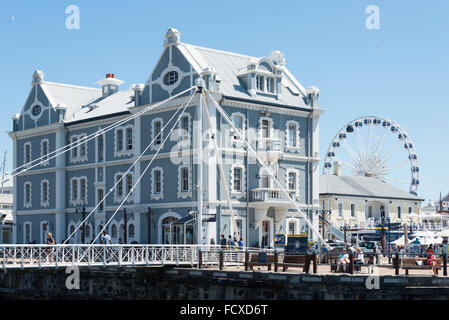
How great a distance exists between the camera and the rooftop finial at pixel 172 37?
50.8 metres

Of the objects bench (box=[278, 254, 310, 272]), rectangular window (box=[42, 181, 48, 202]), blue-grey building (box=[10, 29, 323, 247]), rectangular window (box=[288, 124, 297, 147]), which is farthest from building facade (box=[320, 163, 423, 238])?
bench (box=[278, 254, 310, 272])

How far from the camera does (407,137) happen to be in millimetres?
80062

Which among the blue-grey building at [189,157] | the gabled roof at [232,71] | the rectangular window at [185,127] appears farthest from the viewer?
the gabled roof at [232,71]

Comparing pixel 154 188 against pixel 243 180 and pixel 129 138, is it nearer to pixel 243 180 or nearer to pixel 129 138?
pixel 129 138

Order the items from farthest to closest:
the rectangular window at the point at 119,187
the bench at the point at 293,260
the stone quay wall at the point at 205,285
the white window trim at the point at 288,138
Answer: the rectangular window at the point at 119,187
the white window trim at the point at 288,138
the bench at the point at 293,260
the stone quay wall at the point at 205,285

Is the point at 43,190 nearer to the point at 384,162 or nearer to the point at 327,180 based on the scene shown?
the point at 327,180

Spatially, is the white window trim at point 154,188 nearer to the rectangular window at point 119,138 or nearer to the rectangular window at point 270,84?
the rectangular window at point 119,138

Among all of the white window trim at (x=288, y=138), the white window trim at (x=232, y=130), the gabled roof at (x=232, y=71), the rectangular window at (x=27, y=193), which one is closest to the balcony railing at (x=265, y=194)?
the white window trim at (x=232, y=130)

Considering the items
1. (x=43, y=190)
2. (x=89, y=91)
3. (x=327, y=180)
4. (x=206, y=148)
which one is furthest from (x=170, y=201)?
(x=327, y=180)

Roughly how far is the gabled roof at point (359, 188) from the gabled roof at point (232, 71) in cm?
2511

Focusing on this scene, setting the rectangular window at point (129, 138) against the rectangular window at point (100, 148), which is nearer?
the rectangular window at point (129, 138)
